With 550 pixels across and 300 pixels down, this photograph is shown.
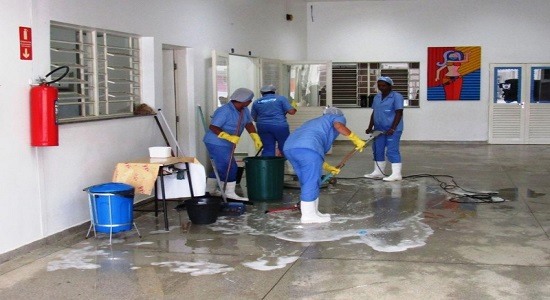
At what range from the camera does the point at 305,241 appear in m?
5.51

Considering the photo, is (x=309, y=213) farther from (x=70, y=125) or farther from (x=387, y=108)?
(x=387, y=108)

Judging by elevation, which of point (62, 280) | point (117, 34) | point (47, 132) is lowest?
point (62, 280)

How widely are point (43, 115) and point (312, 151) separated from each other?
2417 mm

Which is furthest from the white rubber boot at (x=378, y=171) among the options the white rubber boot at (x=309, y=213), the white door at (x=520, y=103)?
the white door at (x=520, y=103)

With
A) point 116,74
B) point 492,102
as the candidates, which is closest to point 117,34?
point 116,74

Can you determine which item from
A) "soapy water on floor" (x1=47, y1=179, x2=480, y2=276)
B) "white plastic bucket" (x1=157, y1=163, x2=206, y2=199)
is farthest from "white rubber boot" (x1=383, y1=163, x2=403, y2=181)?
"white plastic bucket" (x1=157, y1=163, x2=206, y2=199)

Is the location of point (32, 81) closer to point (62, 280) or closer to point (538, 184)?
A: point (62, 280)

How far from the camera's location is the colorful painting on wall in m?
13.8

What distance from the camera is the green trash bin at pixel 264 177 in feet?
23.9

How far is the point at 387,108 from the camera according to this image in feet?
29.2

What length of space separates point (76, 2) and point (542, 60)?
10835 mm

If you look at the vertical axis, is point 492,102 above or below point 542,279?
above

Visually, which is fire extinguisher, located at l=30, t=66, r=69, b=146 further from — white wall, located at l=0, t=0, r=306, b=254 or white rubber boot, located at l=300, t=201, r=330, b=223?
white rubber boot, located at l=300, t=201, r=330, b=223

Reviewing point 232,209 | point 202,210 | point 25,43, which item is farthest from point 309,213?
point 25,43
